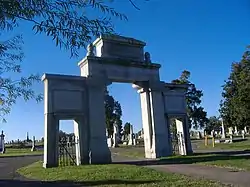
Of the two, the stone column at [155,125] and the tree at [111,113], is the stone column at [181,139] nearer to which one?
the stone column at [155,125]

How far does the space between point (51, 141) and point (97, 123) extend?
281cm

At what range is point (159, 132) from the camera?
19.4m

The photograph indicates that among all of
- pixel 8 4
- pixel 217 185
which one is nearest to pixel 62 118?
pixel 217 185

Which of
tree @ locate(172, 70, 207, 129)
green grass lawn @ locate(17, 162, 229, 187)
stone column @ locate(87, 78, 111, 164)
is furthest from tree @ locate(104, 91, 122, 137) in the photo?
green grass lawn @ locate(17, 162, 229, 187)

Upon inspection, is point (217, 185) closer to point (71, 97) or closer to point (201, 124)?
point (71, 97)

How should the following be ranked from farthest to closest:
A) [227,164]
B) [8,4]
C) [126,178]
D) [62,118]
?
[62,118] < [227,164] < [126,178] < [8,4]

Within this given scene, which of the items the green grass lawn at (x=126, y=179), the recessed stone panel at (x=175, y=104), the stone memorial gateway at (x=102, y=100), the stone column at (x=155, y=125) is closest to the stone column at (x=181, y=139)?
the stone memorial gateway at (x=102, y=100)

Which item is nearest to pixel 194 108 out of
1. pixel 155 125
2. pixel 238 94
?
pixel 238 94

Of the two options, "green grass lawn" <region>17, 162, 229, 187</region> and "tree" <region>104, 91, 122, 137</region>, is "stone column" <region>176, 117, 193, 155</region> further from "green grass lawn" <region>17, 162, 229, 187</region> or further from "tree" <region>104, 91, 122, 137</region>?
"tree" <region>104, 91, 122, 137</region>

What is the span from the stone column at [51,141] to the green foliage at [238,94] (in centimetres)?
1923

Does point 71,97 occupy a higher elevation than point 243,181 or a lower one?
higher

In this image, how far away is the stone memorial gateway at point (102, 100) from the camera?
53.8 ft

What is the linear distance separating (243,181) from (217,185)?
1109 mm

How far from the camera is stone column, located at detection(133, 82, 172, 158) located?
62.8 ft
